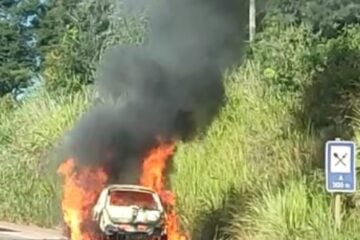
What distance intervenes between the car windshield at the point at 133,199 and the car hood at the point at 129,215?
110 mm

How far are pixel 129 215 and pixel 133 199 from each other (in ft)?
1.21

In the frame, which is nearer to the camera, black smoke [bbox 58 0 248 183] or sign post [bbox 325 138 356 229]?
sign post [bbox 325 138 356 229]

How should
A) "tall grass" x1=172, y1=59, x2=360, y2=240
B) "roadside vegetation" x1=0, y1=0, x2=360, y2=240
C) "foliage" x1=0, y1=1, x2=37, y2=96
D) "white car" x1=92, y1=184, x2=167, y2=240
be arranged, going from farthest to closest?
"foliage" x1=0, y1=1, x2=37, y2=96 → "white car" x1=92, y1=184, x2=167, y2=240 → "roadside vegetation" x1=0, y1=0, x2=360, y2=240 → "tall grass" x1=172, y1=59, x2=360, y2=240

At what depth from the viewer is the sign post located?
50.3 feet

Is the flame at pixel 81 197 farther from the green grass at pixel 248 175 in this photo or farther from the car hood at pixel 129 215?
the green grass at pixel 248 175

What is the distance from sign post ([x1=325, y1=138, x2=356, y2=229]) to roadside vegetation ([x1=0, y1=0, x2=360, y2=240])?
3.40 ft

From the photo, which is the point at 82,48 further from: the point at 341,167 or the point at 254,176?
the point at 341,167

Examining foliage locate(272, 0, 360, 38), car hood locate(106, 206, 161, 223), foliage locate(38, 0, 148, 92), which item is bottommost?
car hood locate(106, 206, 161, 223)

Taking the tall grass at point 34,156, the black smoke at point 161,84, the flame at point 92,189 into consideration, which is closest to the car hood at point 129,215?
the flame at point 92,189

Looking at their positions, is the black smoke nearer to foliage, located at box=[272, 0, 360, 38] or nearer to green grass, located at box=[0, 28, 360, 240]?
green grass, located at box=[0, 28, 360, 240]

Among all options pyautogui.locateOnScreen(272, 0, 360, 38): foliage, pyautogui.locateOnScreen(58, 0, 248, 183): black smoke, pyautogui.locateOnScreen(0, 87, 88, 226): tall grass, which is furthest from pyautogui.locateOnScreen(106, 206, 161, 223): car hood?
pyautogui.locateOnScreen(0, 87, 88, 226): tall grass

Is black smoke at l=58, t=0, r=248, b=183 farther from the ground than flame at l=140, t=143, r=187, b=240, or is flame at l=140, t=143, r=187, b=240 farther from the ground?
black smoke at l=58, t=0, r=248, b=183

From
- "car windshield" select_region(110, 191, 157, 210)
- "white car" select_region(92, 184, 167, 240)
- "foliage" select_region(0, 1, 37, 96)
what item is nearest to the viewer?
"white car" select_region(92, 184, 167, 240)

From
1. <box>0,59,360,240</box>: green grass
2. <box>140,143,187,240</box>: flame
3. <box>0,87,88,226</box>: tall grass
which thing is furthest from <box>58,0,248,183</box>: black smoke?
<box>0,87,88,226</box>: tall grass
